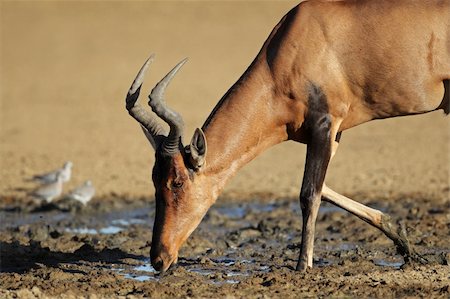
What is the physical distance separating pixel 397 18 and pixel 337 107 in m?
1.20

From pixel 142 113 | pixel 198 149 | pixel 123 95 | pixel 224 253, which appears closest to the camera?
pixel 198 149

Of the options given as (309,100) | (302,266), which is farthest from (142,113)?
(302,266)

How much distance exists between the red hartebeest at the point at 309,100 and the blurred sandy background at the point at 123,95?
4478 mm

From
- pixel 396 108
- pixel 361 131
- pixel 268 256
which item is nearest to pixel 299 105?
pixel 396 108

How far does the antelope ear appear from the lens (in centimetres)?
931

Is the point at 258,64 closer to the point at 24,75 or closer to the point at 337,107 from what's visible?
the point at 337,107

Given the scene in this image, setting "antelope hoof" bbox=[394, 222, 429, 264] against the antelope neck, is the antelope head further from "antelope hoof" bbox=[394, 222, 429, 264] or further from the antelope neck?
"antelope hoof" bbox=[394, 222, 429, 264]

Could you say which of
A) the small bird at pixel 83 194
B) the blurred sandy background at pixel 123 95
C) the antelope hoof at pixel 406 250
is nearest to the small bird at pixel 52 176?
the blurred sandy background at pixel 123 95

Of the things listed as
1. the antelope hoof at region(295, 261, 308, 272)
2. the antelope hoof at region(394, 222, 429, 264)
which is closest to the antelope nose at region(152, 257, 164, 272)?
the antelope hoof at region(295, 261, 308, 272)

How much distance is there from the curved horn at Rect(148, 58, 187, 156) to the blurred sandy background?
5848mm

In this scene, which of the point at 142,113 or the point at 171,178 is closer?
the point at 171,178

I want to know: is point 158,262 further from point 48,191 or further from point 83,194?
point 48,191

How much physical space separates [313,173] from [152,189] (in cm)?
608

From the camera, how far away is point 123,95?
24422mm
